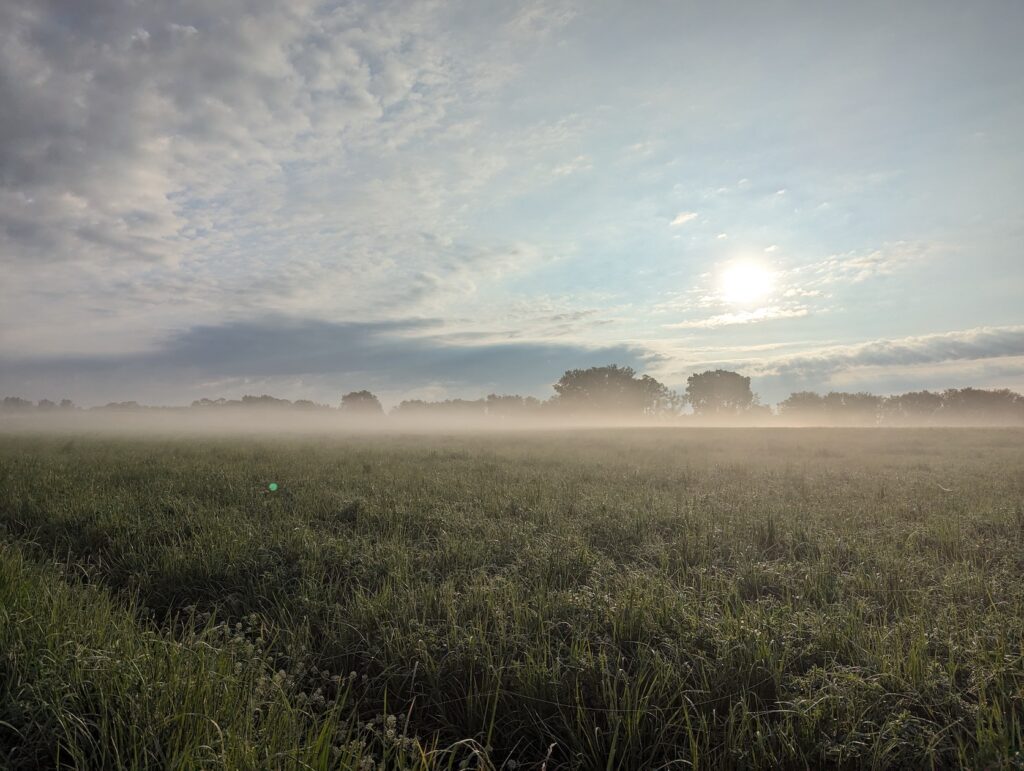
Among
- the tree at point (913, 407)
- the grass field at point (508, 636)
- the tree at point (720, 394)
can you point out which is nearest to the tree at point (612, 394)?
the tree at point (720, 394)

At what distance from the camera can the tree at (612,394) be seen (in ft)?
382

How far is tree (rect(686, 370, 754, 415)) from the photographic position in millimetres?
110188

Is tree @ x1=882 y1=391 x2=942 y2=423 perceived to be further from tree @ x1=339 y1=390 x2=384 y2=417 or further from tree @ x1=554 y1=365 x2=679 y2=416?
tree @ x1=339 y1=390 x2=384 y2=417

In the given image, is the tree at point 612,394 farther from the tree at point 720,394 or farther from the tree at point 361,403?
the tree at point 361,403

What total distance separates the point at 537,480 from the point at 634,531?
5.06 metres

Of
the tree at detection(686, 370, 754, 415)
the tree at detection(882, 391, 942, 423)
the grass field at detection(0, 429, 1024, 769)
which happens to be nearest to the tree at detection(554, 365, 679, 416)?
the tree at detection(686, 370, 754, 415)

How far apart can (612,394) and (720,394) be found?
2340 cm

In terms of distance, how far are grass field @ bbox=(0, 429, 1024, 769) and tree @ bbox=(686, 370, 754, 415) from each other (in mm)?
108352

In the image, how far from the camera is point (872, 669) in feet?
10.8

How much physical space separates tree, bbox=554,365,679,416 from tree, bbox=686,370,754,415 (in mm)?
5940

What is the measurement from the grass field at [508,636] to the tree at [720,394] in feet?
355

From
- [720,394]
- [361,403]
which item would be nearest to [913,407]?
[720,394]

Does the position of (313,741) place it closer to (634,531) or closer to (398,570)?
(398,570)

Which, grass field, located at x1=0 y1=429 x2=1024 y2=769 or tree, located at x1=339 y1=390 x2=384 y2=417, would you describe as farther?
tree, located at x1=339 y1=390 x2=384 y2=417
